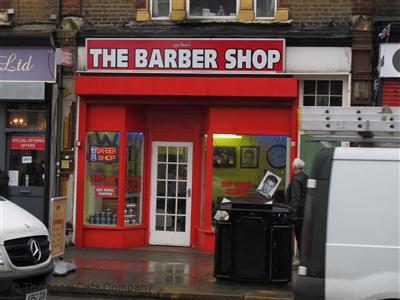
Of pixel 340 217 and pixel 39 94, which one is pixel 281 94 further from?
pixel 340 217

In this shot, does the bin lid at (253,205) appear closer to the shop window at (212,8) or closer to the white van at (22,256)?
the white van at (22,256)

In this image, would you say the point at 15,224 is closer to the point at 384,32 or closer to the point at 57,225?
the point at 57,225

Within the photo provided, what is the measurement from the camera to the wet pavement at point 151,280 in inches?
324

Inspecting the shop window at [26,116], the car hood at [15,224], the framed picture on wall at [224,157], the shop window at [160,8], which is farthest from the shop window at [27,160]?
the car hood at [15,224]

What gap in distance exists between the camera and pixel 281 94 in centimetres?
1125

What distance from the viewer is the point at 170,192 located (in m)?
12.5

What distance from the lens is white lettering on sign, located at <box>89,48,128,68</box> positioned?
1177cm

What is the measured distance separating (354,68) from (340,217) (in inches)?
286

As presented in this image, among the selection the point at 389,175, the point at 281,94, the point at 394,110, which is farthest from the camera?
the point at 281,94

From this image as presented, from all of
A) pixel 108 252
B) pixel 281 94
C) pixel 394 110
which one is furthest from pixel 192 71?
pixel 394 110

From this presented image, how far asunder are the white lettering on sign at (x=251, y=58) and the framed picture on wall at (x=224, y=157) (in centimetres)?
155

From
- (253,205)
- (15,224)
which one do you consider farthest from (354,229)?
(253,205)

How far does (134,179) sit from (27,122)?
8.15 feet

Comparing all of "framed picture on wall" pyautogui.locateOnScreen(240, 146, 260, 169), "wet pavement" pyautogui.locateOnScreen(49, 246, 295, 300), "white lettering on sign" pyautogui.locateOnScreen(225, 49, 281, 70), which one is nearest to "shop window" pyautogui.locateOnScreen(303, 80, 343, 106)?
"white lettering on sign" pyautogui.locateOnScreen(225, 49, 281, 70)
